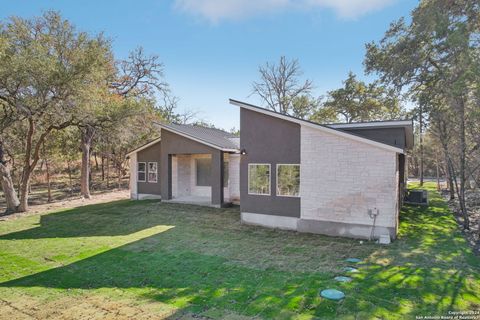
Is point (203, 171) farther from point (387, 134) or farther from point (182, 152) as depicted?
point (387, 134)

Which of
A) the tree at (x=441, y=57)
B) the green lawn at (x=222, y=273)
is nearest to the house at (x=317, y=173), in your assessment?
the green lawn at (x=222, y=273)

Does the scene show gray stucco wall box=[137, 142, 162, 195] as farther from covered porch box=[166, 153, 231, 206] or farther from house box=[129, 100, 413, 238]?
house box=[129, 100, 413, 238]

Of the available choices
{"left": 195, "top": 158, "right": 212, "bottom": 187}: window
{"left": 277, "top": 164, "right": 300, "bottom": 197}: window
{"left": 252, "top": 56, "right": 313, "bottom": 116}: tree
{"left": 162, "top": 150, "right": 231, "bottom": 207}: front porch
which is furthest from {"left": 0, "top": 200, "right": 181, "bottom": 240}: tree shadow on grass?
{"left": 252, "top": 56, "right": 313, "bottom": 116}: tree

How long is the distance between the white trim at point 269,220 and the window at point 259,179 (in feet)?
2.92

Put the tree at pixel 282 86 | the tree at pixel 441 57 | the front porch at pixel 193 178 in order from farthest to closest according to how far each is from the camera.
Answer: the tree at pixel 282 86 → the front porch at pixel 193 178 → the tree at pixel 441 57

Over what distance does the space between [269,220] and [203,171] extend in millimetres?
7212

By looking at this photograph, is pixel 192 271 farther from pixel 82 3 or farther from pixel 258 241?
pixel 82 3

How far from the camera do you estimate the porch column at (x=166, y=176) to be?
16203 mm

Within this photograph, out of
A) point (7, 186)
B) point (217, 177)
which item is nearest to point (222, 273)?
point (217, 177)

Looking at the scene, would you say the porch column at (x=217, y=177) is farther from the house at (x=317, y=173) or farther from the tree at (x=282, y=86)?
the tree at (x=282, y=86)

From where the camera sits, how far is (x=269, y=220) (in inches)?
428

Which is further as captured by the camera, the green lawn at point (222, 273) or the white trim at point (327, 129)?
the white trim at point (327, 129)

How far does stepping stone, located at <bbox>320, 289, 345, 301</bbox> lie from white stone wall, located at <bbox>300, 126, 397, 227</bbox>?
413cm

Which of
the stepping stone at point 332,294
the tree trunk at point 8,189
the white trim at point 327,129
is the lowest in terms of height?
the stepping stone at point 332,294
